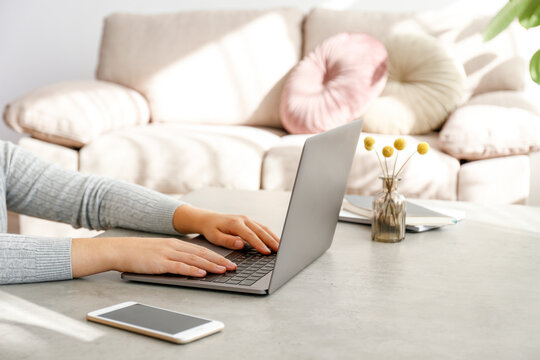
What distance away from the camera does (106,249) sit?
81 cm

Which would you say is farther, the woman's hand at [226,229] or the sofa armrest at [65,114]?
the sofa armrest at [65,114]

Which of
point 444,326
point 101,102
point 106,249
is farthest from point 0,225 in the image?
point 101,102

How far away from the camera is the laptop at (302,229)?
2.39ft

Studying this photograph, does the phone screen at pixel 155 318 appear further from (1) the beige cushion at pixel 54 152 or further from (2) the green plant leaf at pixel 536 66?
(1) the beige cushion at pixel 54 152

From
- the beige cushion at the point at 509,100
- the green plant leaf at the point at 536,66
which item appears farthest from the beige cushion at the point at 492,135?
the green plant leaf at the point at 536,66

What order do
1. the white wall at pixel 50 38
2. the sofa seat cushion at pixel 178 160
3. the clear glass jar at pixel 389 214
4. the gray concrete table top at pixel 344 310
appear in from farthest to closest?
the white wall at pixel 50 38
the sofa seat cushion at pixel 178 160
the clear glass jar at pixel 389 214
the gray concrete table top at pixel 344 310

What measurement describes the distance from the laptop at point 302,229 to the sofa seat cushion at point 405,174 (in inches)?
48.5

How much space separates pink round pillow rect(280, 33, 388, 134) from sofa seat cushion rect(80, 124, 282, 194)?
0.26 m

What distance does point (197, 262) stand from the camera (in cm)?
79

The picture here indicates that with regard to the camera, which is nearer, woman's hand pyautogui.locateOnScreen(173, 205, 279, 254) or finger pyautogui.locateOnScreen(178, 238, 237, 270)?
finger pyautogui.locateOnScreen(178, 238, 237, 270)

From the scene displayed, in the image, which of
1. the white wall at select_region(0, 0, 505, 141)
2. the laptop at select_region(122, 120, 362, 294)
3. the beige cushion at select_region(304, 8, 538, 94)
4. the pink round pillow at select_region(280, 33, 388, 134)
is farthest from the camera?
the white wall at select_region(0, 0, 505, 141)

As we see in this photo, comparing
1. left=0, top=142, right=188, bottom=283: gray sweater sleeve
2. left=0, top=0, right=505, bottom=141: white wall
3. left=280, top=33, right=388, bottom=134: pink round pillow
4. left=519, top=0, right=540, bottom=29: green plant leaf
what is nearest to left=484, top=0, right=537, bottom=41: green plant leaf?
left=519, top=0, right=540, bottom=29: green plant leaf

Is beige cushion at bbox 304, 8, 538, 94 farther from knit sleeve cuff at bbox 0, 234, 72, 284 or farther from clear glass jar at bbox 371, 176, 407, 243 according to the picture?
knit sleeve cuff at bbox 0, 234, 72, 284

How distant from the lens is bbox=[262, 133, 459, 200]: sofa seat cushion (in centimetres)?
213
